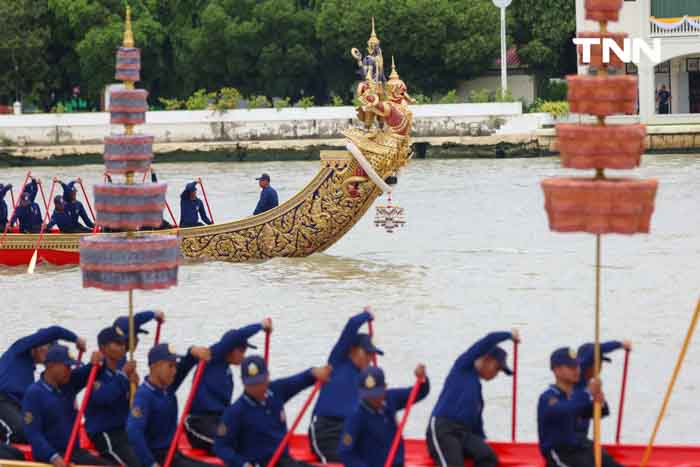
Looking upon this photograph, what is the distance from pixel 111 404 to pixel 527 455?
2014 millimetres

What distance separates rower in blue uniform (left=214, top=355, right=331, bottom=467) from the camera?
7047mm

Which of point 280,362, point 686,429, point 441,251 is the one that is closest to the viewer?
point 686,429

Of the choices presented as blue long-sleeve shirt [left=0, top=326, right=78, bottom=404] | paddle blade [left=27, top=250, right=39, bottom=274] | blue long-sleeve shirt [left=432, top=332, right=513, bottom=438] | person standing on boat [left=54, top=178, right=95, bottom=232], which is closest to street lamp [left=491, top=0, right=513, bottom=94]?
person standing on boat [left=54, top=178, right=95, bottom=232]

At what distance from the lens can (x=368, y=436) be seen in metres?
6.96

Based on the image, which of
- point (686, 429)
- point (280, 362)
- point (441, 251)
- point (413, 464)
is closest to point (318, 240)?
point (441, 251)

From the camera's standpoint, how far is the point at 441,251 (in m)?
19.7

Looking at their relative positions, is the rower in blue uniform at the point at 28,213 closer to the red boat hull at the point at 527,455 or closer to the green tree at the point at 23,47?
the red boat hull at the point at 527,455

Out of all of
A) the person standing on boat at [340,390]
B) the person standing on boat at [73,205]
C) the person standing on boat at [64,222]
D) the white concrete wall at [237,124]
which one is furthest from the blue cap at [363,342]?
the white concrete wall at [237,124]

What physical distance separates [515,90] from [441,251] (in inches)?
753

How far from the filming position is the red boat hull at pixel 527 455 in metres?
7.57

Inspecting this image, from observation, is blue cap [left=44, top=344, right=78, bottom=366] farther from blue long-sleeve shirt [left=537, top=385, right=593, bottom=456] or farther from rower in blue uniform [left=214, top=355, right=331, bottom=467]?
blue long-sleeve shirt [left=537, top=385, right=593, bottom=456]

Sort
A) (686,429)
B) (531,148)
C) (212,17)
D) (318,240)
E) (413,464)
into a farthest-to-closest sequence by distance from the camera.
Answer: (212,17)
(531,148)
(318,240)
(686,429)
(413,464)

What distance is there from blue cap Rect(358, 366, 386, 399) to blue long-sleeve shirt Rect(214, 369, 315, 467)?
474 millimetres

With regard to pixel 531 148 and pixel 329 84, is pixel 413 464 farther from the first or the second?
pixel 329 84
